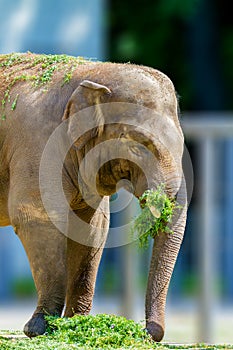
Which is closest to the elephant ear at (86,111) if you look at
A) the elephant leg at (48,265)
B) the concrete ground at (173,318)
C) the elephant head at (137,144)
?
the elephant head at (137,144)

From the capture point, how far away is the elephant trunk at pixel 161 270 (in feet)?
25.7

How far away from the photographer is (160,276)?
7906mm

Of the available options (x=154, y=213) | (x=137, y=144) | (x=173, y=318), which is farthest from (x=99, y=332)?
(x=173, y=318)

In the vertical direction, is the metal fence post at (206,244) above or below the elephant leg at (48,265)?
below

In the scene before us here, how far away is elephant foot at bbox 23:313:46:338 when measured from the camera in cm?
793

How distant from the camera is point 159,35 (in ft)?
80.9

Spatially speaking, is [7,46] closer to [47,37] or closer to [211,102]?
[47,37]

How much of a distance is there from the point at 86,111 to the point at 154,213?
0.90 meters

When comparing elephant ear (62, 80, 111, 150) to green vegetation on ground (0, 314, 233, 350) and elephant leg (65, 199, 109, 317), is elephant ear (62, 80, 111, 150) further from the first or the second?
green vegetation on ground (0, 314, 233, 350)

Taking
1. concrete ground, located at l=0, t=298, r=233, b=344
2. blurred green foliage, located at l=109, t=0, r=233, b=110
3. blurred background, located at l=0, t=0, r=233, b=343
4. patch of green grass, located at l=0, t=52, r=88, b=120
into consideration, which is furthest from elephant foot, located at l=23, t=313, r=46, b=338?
blurred green foliage, located at l=109, t=0, r=233, b=110

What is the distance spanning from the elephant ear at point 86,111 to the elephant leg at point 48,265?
2.13 feet

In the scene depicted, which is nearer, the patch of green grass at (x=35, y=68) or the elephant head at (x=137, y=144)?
the elephant head at (x=137, y=144)

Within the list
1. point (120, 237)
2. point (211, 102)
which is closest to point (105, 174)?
point (120, 237)

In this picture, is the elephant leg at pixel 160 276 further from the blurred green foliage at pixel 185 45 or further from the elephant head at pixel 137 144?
the blurred green foliage at pixel 185 45
